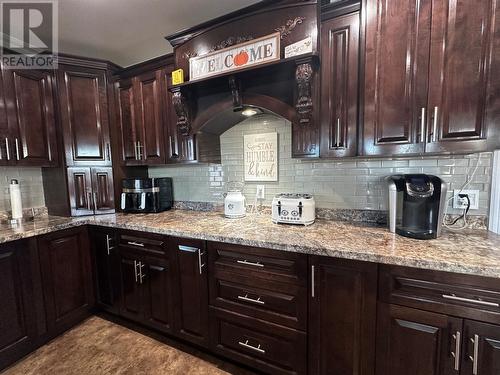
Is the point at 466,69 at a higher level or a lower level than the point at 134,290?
higher

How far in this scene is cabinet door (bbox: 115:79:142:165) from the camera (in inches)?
95.5

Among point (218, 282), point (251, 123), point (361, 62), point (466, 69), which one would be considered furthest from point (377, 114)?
point (218, 282)

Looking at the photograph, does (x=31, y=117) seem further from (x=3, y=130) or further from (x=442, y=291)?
(x=442, y=291)

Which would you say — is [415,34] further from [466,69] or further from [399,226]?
[399,226]

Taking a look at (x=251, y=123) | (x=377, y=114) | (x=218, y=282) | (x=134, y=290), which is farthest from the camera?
(x=251, y=123)

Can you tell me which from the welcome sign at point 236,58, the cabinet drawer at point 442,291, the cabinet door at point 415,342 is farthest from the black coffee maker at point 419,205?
the welcome sign at point 236,58

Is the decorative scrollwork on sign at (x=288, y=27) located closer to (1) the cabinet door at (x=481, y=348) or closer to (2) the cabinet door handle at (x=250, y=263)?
(2) the cabinet door handle at (x=250, y=263)

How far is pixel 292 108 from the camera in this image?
5.55 feet

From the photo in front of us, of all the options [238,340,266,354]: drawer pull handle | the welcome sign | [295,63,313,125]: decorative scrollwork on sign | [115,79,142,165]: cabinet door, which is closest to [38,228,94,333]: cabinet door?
[115,79,142,165]: cabinet door

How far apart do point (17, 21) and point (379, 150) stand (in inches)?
117

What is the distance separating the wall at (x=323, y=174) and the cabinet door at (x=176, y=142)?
341 mm

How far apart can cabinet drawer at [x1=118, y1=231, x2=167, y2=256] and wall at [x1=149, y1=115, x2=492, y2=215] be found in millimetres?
755

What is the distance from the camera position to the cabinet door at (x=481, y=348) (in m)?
1.04

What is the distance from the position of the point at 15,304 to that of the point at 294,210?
2224 millimetres
